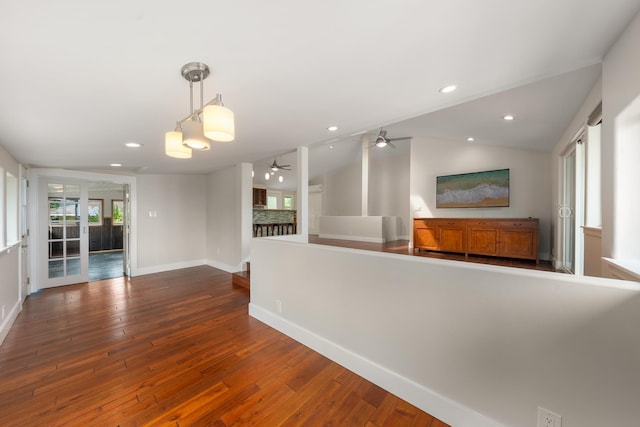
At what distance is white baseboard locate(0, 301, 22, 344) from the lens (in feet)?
8.25

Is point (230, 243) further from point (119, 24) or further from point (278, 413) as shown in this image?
point (119, 24)

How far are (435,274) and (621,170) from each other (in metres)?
1.11

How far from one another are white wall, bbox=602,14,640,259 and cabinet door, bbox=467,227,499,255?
12.8 ft

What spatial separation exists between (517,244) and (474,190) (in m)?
1.53

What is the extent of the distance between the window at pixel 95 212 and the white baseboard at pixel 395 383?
858cm

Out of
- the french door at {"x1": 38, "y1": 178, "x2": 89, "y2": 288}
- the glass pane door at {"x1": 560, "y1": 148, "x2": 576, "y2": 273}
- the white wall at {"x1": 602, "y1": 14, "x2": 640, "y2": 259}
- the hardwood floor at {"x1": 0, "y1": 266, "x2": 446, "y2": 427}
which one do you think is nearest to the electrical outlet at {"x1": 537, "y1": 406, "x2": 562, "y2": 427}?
the hardwood floor at {"x1": 0, "y1": 266, "x2": 446, "y2": 427}

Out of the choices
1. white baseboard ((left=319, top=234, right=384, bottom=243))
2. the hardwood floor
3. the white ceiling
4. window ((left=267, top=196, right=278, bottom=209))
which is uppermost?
the white ceiling

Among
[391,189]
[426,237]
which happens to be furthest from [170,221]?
[391,189]

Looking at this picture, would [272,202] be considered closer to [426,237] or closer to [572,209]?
[426,237]

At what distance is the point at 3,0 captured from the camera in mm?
933

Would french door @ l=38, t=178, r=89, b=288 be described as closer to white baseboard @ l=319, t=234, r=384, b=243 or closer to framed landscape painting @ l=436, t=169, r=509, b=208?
white baseboard @ l=319, t=234, r=384, b=243

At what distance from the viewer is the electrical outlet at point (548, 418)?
1.20 m

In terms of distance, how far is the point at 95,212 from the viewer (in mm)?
8109

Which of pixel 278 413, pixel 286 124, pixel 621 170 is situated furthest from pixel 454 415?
pixel 286 124
